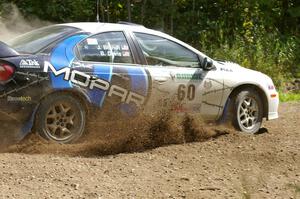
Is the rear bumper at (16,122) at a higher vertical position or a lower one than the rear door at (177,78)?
lower

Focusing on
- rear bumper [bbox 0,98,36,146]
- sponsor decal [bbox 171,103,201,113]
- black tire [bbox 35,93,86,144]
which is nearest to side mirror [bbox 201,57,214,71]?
sponsor decal [bbox 171,103,201,113]

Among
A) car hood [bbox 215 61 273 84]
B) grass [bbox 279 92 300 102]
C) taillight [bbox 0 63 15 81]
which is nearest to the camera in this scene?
taillight [bbox 0 63 15 81]

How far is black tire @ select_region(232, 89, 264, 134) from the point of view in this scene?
29.0ft

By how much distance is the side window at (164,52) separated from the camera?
8.14 meters

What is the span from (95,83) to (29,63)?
859 millimetres

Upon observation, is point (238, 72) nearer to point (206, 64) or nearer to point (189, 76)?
point (206, 64)

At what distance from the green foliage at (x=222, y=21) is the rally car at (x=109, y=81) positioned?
18.2 feet

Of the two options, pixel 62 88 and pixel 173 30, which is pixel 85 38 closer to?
pixel 62 88

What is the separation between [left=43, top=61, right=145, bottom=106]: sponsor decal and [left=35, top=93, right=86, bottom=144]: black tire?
8.4 inches

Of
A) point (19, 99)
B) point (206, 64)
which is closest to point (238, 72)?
point (206, 64)

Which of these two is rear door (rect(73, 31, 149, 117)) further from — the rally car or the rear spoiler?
the rear spoiler

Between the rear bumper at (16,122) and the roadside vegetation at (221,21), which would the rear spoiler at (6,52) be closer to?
the rear bumper at (16,122)

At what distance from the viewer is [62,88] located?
7.25m

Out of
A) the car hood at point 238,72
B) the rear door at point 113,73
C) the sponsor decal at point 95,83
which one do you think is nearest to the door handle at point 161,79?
the rear door at point 113,73
